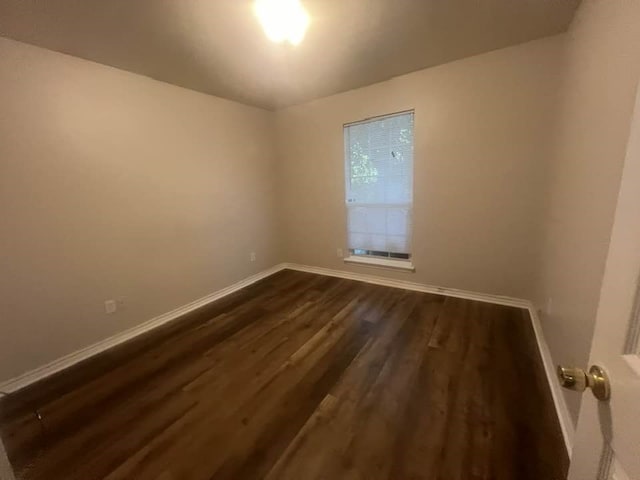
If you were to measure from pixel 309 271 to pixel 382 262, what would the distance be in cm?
118

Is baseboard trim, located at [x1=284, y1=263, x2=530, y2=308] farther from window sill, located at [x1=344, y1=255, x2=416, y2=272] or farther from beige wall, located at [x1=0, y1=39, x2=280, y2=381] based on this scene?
beige wall, located at [x1=0, y1=39, x2=280, y2=381]

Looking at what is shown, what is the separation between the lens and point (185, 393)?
1764mm

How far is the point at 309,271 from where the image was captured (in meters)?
4.08

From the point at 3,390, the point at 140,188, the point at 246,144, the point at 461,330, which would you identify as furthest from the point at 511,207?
the point at 3,390

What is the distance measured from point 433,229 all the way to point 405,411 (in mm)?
1998

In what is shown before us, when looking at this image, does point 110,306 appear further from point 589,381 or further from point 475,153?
point 475,153

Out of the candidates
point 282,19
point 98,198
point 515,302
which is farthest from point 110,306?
point 515,302

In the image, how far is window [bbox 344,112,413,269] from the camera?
10.1 feet

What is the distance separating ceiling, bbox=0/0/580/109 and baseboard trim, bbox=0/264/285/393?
2.33 meters

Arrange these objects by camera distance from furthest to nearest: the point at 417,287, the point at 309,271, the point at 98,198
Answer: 1. the point at 309,271
2. the point at 417,287
3. the point at 98,198

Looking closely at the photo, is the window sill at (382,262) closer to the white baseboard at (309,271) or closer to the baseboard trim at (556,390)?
the white baseboard at (309,271)

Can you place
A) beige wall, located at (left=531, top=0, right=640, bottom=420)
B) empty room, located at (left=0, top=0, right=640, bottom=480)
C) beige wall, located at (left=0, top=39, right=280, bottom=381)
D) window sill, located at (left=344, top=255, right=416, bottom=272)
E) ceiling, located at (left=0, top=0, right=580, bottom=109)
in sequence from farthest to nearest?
window sill, located at (left=344, top=255, right=416, bottom=272) < beige wall, located at (left=0, top=39, right=280, bottom=381) < ceiling, located at (left=0, top=0, right=580, bottom=109) < empty room, located at (left=0, top=0, right=640, bottom=480) < beige wall, located at (left=531, top=0, right=640, bottom=420)

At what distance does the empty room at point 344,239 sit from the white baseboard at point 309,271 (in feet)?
0.06

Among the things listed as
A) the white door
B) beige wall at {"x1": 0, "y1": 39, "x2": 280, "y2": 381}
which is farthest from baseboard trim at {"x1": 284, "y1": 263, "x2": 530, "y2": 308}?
the white door
